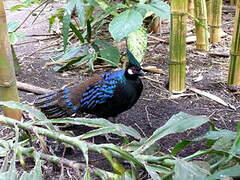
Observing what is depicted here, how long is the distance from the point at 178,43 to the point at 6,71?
2.44 ft

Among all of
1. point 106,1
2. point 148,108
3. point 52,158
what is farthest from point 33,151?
point 106,1

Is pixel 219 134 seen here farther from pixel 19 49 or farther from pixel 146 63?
pixel 19 49

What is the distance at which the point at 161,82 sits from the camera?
1.93 metres

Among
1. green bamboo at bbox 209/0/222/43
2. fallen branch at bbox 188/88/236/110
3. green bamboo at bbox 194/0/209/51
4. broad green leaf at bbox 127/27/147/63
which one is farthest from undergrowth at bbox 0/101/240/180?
green bamboo at bbox 209/0/222/43

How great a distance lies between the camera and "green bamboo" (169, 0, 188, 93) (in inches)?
64.6

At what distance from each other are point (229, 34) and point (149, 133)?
1485 mm

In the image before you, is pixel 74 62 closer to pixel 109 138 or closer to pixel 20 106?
pixel 109 138

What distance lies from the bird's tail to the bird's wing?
96 millimetres

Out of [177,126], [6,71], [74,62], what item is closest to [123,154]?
[177,126]

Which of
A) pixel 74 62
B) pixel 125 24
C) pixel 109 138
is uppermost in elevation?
pixel 125 24

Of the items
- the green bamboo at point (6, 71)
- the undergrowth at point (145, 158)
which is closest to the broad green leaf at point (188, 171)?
the undergrowth at point (145, 158)

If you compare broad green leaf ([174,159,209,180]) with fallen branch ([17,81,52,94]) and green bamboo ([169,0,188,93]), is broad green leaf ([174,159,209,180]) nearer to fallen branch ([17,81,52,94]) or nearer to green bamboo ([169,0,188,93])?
green bamboo ([169,0,188,93])

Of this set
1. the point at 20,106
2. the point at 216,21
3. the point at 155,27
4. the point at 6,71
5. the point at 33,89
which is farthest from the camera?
the point at 155,27

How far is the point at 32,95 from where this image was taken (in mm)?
1828
